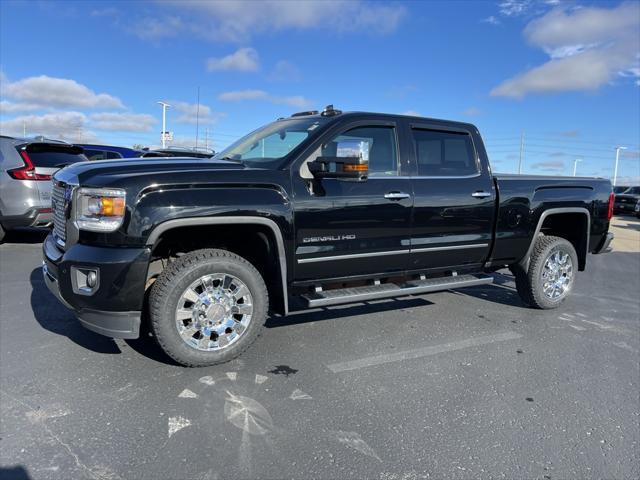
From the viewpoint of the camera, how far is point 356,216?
402cm

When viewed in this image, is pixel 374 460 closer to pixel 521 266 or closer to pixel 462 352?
pixel 462 352

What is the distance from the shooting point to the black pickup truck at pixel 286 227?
3.23m

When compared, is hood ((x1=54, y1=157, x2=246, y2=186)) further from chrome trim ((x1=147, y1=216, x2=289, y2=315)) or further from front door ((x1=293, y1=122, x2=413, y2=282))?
front door ((x1=293, y1=122, x2=413, y2=282))

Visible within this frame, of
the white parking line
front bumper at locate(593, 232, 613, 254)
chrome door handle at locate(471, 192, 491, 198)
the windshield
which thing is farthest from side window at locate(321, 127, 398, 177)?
front bumper at locate(593, 232, 613, 254)

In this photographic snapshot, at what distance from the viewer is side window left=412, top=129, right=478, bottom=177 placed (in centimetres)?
461

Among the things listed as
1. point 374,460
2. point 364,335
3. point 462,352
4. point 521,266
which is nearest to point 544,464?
point 374,460

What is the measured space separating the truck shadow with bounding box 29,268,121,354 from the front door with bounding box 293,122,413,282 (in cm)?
172

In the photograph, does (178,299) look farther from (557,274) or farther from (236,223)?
(557,274)

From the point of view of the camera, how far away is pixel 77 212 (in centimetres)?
328

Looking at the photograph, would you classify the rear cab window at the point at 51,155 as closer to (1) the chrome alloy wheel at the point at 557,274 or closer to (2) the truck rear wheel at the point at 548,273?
(2) the truck rear wheel at the point at 548,273

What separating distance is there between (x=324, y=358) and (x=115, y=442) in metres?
1.70

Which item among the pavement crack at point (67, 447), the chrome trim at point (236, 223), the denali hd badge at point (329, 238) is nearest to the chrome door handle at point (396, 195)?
the denali hd badge at point (329, 238)

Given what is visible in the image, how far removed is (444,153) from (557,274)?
6.84 ft

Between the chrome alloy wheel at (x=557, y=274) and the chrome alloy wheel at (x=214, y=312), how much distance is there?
3.60 metres
